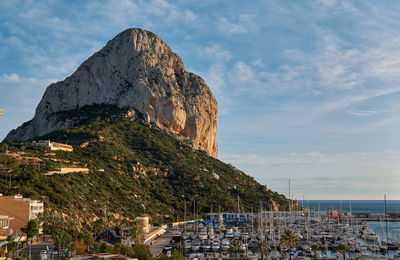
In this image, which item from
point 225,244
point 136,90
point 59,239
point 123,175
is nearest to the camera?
point 59,239

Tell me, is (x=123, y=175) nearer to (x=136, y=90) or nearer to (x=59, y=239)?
(x=136, y=90)

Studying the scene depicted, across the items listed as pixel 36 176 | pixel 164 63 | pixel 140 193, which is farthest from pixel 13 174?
pixel 164 63

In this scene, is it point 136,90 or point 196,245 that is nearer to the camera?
point 196,245

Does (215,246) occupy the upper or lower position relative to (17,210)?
lower

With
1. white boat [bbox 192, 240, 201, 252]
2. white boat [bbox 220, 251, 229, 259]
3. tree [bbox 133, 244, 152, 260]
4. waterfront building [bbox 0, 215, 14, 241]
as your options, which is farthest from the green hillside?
white boat [bbox 220, 251, 229, 259]

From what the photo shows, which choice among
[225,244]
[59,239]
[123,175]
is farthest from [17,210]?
[123,175]

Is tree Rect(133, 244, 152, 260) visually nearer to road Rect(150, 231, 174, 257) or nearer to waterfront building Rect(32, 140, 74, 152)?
road Rect(150, 231, 174, 257)
